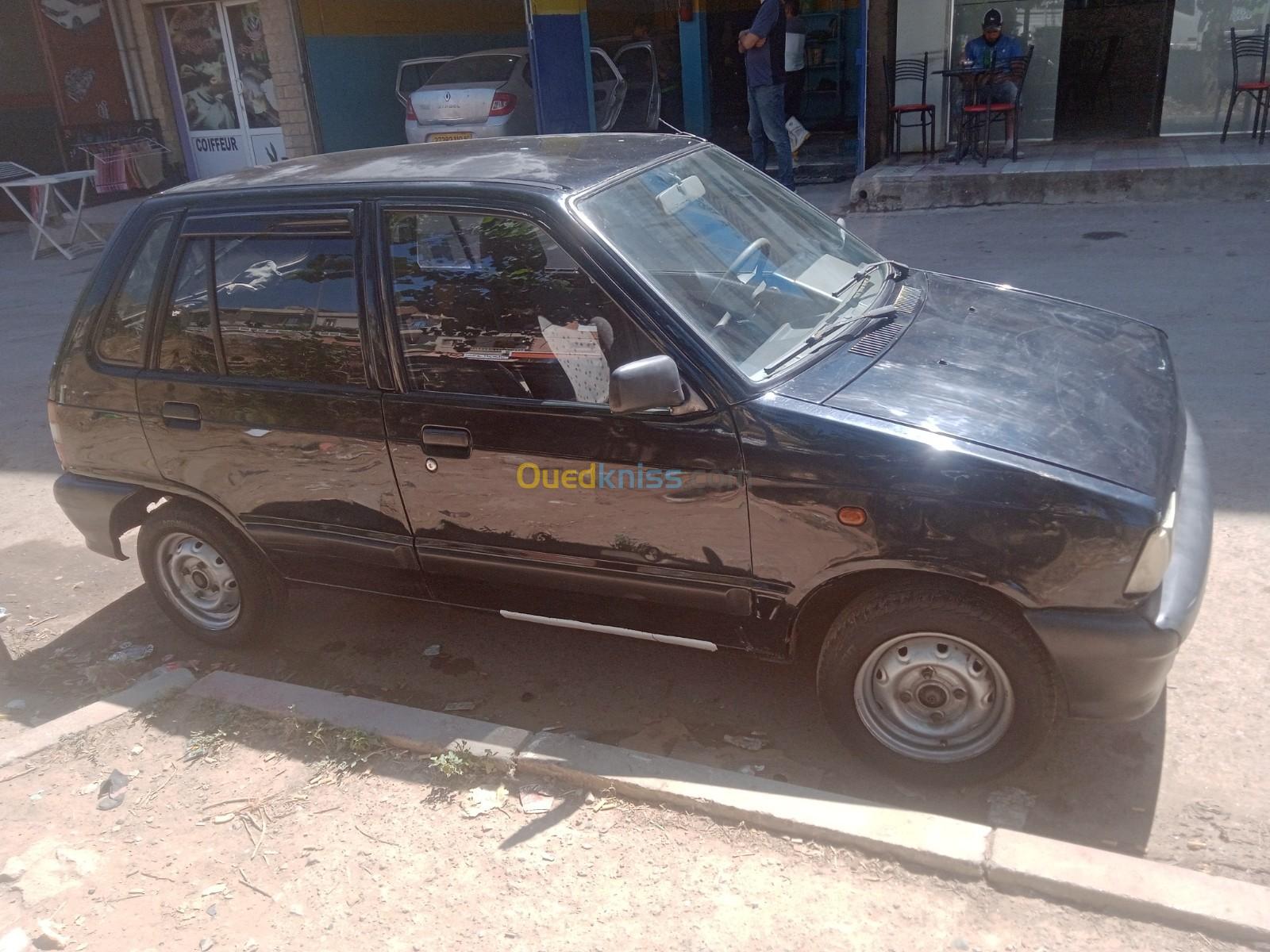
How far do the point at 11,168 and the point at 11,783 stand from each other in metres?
13.6

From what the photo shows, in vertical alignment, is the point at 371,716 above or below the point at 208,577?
below

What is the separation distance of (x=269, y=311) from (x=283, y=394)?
1.01ft

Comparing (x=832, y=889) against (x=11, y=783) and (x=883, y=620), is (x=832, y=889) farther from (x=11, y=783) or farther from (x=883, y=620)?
(x=11, y=783)

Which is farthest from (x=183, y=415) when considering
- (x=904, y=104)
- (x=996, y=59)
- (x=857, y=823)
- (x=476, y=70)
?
(x=476, y=70)

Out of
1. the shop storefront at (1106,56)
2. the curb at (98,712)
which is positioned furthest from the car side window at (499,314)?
the shop storefront at (1106,56)

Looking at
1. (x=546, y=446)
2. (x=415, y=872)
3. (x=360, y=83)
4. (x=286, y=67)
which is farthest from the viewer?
(x=360, y=83)

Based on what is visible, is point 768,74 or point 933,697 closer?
point 933,697

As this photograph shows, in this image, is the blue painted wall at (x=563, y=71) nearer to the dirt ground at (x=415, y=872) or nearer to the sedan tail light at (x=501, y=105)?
the sedan tail light at (x=501, y=105)

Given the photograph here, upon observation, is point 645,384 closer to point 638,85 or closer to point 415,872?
point 415,872

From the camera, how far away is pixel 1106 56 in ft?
40.9

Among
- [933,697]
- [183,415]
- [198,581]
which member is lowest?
[198,581]

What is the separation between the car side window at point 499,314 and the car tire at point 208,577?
1237 millimetres

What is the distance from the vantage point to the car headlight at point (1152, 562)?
271cm

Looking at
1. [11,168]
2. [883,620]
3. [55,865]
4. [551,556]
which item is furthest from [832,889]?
[11,168]
